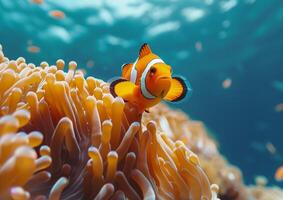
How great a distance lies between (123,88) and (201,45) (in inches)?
709

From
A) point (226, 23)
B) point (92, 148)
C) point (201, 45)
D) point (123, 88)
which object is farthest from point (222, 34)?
point (92, 148)

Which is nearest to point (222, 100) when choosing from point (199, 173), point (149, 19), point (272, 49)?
point (272, 49)

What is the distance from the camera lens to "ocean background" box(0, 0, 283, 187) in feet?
52.5

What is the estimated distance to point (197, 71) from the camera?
77.1 feet

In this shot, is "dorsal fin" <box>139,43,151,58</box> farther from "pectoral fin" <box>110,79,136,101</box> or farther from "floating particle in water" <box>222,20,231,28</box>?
"floating particle in water" <box>222,20,231,28</box>

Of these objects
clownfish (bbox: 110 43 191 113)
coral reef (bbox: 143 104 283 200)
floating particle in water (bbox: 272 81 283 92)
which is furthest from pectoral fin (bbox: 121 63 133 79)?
floating particle in water (bbox: 272 81 283 92)

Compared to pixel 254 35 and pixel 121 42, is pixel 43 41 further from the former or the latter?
pixel 254 35

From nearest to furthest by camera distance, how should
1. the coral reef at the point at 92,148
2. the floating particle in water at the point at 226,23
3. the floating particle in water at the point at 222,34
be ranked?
the coral reef at the point at 92,148 < the floating particle in water at the point at 226,23 < the floating particle in water at the point at 222,34

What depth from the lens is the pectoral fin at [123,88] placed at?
200cm

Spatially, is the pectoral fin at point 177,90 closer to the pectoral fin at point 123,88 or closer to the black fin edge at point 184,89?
the black fin edge at point 184,89

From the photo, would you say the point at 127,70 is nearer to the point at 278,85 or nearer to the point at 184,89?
the point at 184,89

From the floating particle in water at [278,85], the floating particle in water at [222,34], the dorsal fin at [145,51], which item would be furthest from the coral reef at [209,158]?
the floating particle in water at [278,85]

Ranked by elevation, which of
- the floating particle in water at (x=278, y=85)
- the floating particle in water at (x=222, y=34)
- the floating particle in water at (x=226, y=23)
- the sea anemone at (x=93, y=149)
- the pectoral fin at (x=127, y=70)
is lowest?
the sea anemone at (x=93, y=149)

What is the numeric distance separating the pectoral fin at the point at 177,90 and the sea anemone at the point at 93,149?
0.24 m
